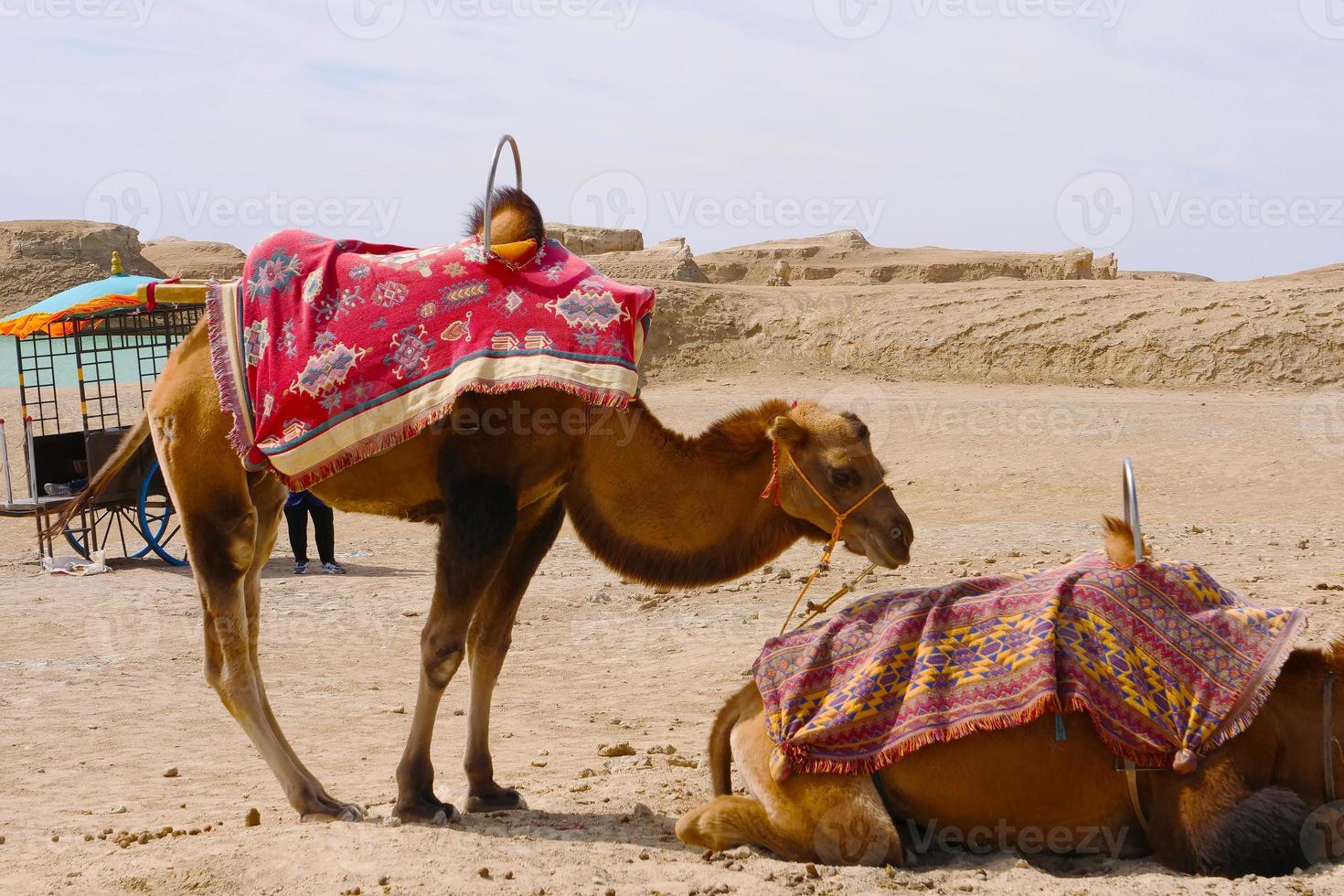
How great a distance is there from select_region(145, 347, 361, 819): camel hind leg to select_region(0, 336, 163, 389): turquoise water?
26817 mm

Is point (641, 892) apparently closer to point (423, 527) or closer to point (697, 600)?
point (697, 600)

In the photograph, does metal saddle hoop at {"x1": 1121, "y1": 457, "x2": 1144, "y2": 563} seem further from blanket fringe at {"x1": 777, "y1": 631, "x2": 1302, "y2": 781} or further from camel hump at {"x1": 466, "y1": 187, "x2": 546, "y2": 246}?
camel hump at {"x1": 466, "y1": 187, "x2": 546, "y2": 246}

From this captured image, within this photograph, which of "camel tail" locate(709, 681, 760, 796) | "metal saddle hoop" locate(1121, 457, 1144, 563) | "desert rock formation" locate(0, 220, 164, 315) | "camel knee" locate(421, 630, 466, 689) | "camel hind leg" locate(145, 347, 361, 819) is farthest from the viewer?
"desert rock formation" locate(0, 220, 164, 315)

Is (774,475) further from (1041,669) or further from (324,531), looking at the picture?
(324,531)

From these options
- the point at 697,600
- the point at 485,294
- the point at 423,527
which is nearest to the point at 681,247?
the point at 423,527

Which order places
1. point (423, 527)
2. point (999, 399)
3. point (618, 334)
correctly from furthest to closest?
point (999, 399), point (423, 527), point (618, 334)

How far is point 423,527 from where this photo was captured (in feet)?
53.9

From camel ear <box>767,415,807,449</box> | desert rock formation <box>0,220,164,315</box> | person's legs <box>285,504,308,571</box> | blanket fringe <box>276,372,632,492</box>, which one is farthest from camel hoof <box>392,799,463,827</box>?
desert rock formation <box>0,220,164,315</box>

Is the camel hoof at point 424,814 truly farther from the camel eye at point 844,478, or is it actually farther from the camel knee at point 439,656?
the camel eye at point 844,478

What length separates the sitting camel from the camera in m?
3.87

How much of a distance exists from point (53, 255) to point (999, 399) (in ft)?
153

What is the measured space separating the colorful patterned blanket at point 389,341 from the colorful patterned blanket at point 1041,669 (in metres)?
1.41

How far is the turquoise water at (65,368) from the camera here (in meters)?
36.7

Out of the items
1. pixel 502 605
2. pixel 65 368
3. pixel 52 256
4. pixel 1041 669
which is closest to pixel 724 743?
pixel 1041 669
